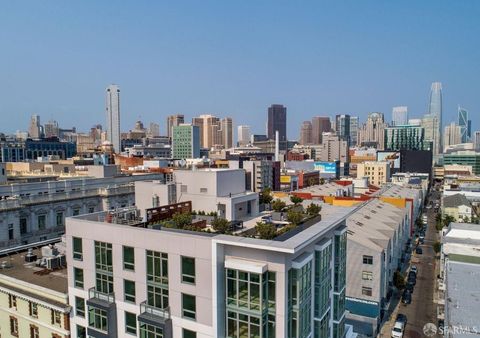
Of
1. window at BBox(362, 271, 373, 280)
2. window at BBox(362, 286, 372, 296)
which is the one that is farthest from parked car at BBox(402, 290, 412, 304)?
window at BBox(362, 271, 373, 280)

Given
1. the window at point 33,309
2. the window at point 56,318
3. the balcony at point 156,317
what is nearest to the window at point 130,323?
the balcony at point 156,317

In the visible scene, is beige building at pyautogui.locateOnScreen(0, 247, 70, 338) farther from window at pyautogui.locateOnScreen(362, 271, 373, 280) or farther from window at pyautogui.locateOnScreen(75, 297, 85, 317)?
window at pyautogui.locateOnScreen(362, 271, 373, 280)

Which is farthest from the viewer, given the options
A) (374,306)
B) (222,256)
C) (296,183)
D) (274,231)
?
(296,183)

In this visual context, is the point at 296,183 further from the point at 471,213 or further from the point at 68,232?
the point at 68,232

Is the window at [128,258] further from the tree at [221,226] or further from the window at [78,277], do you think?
the tree at [221,226]

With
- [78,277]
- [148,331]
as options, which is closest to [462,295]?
[148,331]

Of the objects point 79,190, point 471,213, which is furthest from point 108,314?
point 471,213

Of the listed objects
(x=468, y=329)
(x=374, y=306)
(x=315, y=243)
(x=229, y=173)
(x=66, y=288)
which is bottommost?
(x=374, y=306)
